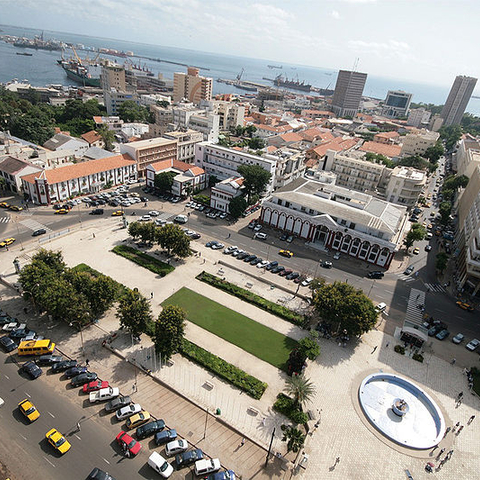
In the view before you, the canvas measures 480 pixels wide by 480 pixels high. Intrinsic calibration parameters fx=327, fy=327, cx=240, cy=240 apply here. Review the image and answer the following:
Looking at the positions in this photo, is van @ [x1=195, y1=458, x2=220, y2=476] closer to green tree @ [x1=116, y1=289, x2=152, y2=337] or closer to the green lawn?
the green lawn

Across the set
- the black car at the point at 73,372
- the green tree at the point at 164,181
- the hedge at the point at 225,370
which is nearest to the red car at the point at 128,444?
the black car at the point at 73,372

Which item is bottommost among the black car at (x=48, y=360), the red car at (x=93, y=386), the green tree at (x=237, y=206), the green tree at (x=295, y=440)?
the black car at (x=48, y=360)

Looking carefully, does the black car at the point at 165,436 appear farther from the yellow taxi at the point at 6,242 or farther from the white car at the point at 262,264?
the yellow taxi at the point at 6,242

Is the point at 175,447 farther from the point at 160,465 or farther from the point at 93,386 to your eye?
the point at 93,386

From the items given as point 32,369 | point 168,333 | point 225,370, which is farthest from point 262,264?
point 32,369

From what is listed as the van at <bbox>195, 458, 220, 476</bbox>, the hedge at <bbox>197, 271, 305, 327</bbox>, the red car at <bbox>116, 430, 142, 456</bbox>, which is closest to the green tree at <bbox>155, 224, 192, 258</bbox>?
the hedge at <bbox>197, 271, 305, 327</bbox>

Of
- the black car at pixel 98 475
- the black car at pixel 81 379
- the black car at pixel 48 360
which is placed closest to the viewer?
the black car at pixel 98 475

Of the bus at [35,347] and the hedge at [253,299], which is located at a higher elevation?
the hedge at [253,299]
